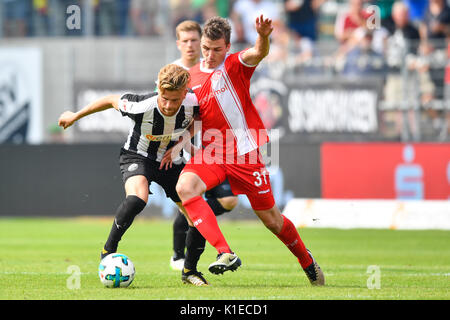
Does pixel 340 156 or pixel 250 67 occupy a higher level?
pixel 250 67

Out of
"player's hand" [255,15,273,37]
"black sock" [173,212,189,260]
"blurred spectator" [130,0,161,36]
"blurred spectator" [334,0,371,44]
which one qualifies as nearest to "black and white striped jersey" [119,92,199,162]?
"player's hand" [255,15,273,37]

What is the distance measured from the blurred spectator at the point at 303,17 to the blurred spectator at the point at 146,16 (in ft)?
9.42

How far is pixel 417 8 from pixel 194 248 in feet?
39.6

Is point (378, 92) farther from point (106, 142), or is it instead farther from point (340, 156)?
point (106, 142)

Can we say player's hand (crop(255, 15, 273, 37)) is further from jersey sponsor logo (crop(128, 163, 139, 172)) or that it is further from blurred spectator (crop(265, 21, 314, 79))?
blurred spectator (crop(265, 21, 314, 79))

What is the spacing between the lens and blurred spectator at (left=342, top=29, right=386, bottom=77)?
16.8m

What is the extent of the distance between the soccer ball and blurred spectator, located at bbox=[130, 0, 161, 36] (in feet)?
38.3

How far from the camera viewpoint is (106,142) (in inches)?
687

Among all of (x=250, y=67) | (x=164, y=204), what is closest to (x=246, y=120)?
(x=250, y=67)

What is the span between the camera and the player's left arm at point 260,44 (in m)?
7.16

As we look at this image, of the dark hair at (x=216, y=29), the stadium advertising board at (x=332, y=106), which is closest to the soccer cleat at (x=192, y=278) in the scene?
the dark hair at (x=216, y=29)

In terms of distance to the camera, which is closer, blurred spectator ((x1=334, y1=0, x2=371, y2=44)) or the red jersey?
the red jersey
